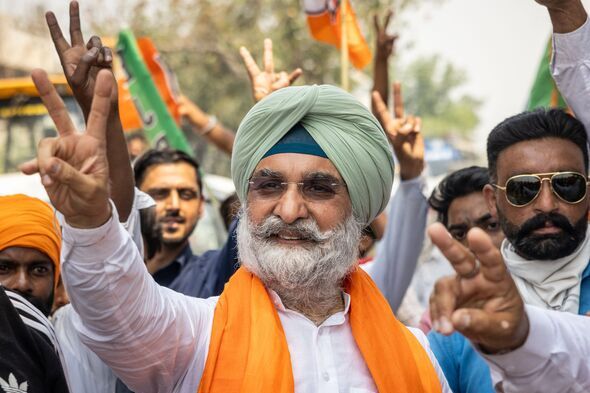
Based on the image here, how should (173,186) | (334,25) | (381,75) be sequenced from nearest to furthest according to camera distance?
1. (381,75)
2. (173,186)
3. (334,25)

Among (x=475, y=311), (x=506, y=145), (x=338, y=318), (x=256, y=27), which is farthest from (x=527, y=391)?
(x=256, y=27)

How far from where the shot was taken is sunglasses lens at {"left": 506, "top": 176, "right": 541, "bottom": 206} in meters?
3.23

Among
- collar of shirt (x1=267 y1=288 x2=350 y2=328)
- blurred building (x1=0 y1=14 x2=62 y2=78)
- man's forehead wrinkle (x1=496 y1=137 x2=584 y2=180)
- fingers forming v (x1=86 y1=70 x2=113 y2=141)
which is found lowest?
blurred building (x1=0 y1=14 x2=62 y2=78)

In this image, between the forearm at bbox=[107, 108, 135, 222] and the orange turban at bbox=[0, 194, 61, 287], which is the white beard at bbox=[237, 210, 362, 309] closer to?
the forearm at bbox=[107, 108, 135, 222]

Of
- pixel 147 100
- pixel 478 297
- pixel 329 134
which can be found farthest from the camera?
pixel 147 100

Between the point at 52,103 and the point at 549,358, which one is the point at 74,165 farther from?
the point at 549,358

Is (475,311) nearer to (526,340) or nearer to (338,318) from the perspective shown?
(526,340)

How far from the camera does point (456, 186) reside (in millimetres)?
4480

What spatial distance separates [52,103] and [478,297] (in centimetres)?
113

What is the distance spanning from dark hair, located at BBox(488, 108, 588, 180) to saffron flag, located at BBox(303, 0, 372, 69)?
102 inches

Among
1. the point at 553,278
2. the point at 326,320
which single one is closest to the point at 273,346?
the point at 326,320

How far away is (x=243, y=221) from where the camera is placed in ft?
9.55

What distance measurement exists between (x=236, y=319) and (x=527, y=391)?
0.88 m

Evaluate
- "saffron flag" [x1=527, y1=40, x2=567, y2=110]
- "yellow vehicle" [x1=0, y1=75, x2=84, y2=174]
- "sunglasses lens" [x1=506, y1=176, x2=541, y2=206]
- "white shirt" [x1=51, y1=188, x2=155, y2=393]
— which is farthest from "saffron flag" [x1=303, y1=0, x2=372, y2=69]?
"yellow vehicle" [x1=0, y1=75, x2=84, y2=174]
